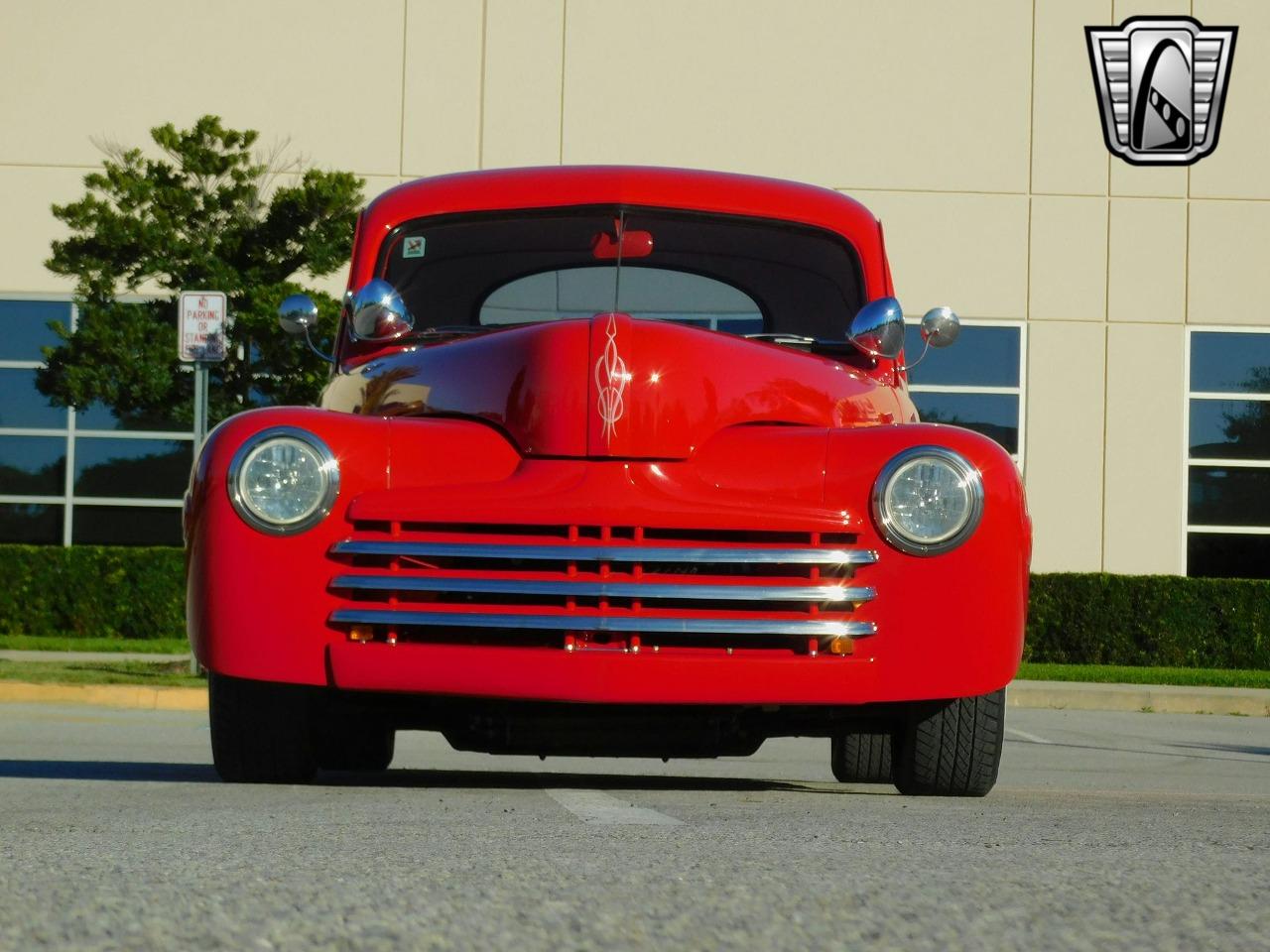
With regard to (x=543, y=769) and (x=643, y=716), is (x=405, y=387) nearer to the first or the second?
(x=643, y=716)

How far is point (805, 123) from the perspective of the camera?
22.7 meters

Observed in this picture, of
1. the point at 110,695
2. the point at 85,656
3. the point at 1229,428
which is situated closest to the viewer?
the point at 110,695

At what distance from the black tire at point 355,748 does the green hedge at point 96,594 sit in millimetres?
14072

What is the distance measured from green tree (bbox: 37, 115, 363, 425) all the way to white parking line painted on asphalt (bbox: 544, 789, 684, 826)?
11284mm

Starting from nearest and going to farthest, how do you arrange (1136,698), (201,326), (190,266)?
(201,326)
(1136,698)
(190,266)

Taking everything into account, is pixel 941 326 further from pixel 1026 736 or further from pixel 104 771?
pixel 1026 736

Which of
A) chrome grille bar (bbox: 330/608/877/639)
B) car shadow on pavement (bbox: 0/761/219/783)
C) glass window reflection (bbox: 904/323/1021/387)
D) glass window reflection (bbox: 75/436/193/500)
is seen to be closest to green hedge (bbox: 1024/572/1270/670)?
glass window reflection (bbox: 904/323/1021/387)

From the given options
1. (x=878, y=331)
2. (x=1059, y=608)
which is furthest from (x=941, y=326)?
(x=1059, y=608)

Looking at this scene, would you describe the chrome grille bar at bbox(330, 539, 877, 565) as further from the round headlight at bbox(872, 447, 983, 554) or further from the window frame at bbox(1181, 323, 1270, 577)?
the window frame at bbox(1181, 323, 1270, 577)

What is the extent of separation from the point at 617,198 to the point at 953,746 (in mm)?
2377

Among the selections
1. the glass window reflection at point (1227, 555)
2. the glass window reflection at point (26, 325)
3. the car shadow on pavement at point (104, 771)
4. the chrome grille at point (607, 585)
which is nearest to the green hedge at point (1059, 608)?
the glass window reflection at point (1227, 555)

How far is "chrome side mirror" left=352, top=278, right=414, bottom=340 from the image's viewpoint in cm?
662

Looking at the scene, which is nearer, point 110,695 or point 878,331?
point 878,331

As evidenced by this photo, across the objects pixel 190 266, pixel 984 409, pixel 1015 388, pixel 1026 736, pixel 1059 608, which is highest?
pixel 190 266
